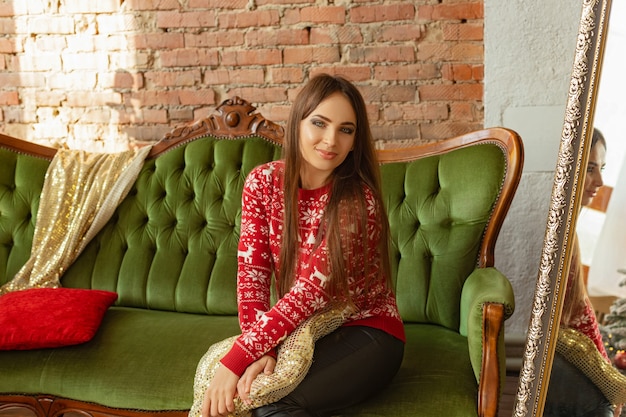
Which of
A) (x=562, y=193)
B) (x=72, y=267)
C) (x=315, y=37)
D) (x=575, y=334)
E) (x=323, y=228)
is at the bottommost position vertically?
(x=72, y=267)

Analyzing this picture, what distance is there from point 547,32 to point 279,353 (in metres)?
1.66

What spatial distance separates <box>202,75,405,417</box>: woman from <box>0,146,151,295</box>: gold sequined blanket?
0.93 metres

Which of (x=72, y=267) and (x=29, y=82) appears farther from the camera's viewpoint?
(x=29, y=82)

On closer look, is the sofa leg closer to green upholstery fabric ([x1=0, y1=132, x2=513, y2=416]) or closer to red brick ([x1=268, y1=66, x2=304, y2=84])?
green upholstery fabric ([x1=0, y1=132, x2=513, y2=416])

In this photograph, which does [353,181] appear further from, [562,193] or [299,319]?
[562,193]

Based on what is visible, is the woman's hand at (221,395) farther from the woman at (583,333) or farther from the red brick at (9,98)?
the red brick at (9,98)

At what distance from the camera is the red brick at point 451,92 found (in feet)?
9.00

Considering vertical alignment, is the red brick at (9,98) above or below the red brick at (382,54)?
below

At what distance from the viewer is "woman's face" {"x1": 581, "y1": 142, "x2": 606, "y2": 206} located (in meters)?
1.50

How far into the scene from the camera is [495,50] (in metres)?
2.58

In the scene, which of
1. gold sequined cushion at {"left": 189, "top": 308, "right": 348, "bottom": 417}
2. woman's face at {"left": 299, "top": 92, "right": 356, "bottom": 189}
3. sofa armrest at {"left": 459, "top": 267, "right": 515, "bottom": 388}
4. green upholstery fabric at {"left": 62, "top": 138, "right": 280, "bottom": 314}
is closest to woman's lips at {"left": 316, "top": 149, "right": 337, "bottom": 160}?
woman's face at {"left": 299, "top": 92, "right": 356, "bottom": 189}

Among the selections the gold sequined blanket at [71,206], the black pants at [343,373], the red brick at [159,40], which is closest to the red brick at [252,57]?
the red brick at [159,40]

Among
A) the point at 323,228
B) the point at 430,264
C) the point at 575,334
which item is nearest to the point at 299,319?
the point at 323,228

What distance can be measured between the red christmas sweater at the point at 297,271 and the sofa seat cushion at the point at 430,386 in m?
0.13
